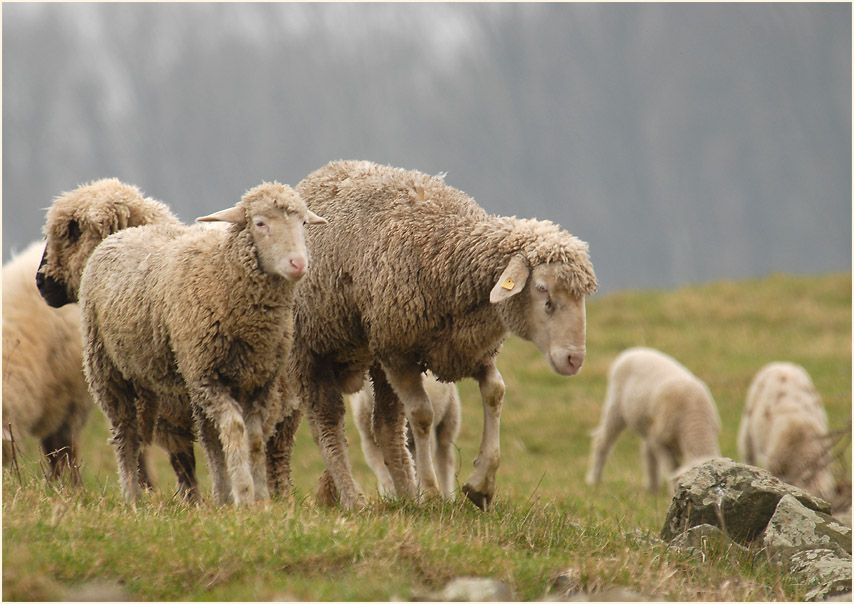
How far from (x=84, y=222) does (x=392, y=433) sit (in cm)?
261

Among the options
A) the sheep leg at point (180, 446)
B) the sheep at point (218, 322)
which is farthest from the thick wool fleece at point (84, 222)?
the sheep leg at point (180, 446)

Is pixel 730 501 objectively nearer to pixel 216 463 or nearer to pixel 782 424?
pixel 216 463

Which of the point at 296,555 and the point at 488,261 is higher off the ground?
the point at 488,261

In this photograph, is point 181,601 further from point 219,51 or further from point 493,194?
point 219,51

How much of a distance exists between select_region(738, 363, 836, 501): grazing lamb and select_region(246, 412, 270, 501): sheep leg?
24.6 ft

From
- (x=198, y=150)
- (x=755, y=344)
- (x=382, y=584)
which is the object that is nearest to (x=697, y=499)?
(x=382, y=584)

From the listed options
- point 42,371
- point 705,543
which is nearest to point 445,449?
point 705,543

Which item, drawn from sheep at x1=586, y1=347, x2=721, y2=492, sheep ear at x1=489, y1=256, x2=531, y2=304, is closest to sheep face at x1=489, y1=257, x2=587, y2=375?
sheep ear at x1=489, y1=256, x2=531, y2=304

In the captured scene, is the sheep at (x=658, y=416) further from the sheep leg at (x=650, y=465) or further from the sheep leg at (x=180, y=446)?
the sheep leg at (x=180, y=446)

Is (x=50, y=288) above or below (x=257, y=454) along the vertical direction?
above

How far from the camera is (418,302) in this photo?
5.89 m

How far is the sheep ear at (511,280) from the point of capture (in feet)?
17.9

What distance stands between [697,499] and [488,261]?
6.40 feet

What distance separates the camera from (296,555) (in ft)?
14.9
